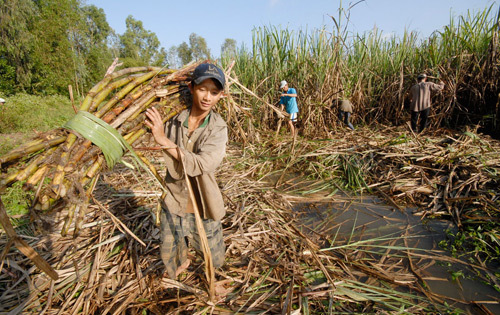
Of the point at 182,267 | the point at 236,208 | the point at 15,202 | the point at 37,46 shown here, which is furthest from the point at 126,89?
the point at 37,46

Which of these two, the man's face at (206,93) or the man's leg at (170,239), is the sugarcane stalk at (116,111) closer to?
the man's face at (206,93)

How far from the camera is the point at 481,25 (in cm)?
507

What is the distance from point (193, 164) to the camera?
4.14ft

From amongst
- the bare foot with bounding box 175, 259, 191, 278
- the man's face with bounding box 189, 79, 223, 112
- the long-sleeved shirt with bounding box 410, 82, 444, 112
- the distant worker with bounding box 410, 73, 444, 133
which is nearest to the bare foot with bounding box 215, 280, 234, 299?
the bare foot with bounding box 175, 259, 191, 278

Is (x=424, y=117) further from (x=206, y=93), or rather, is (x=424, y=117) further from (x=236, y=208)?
(x=206, y=93)

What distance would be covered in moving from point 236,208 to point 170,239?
1.09 m

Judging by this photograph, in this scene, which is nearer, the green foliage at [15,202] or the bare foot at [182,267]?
the bare foot at [182,267]

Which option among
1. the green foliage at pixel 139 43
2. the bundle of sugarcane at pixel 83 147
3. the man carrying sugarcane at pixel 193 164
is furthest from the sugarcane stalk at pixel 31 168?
the green foliage at pixel 139 43

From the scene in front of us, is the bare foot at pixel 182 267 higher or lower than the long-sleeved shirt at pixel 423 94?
lower

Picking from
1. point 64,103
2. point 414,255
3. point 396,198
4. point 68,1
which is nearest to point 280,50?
point 396,198

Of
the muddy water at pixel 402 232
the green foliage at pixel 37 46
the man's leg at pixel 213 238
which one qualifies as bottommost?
the muddy water at pixel 402 232

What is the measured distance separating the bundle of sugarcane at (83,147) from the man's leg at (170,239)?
0.47 m

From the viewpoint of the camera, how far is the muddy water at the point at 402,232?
5.68 feet

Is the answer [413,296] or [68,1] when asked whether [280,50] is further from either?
[68,1]
